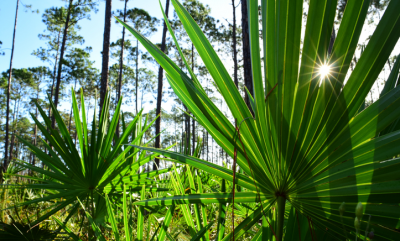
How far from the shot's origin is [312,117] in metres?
0.79

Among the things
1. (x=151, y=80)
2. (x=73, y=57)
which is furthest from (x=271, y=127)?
(x=151, y=80)

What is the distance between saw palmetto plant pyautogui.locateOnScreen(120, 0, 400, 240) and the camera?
69 centimetres

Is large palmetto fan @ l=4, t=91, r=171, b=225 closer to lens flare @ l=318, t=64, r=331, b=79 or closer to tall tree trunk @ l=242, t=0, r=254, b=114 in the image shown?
lens flare @ l=318, t=64, r=331, b=79

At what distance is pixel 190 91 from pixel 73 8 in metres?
19.7

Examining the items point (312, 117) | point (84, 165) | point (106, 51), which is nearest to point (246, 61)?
point (84, 165)

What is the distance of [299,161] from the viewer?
0.85 m

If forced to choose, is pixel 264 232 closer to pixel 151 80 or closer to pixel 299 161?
pixel 299 161

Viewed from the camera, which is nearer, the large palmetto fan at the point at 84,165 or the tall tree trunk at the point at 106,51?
the large palmetto fan at the point at 84,165

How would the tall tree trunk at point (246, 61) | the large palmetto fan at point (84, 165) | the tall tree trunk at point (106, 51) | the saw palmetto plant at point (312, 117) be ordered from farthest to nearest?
the tall tree trunk at point (106, 51)
the tall tree trunk at point (246, 61)
the large palmetto fan at point (84, 165)
the saw palmetto plant at point (312, 117)

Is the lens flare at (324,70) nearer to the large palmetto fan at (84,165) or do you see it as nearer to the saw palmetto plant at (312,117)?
the saw palmetto plant at (312,117)

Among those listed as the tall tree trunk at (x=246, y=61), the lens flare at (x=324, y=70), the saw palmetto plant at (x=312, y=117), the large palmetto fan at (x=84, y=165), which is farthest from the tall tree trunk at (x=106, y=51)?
the lens flare at (x=324, y=70)

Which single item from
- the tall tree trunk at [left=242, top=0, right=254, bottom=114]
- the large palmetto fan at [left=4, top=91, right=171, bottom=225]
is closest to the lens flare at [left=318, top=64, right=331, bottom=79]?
the large palmetto fan at [left=4, top=91, right=171, bottom=225]

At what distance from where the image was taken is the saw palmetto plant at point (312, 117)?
27.1 inches

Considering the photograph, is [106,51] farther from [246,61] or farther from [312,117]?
[312,117]
